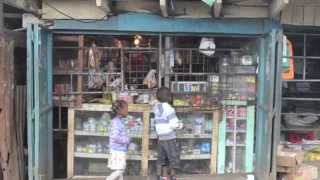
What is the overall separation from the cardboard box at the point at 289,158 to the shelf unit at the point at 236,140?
0.57 meters

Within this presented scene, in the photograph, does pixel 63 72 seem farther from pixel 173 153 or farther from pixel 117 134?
pixel 173 153

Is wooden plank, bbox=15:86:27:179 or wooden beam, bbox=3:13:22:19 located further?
wooden beam, bbox=3:13:22:19

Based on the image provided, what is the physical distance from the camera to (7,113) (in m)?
8.15

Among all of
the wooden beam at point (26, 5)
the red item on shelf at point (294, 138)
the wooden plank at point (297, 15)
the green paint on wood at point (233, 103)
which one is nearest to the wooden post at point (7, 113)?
the wooden beam at point (26, 5)

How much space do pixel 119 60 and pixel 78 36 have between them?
77 centimetres

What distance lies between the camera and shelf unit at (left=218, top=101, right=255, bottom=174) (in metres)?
9.37

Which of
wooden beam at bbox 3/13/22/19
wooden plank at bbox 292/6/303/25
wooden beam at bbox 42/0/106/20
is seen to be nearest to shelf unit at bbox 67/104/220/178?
wooden beam at bbox 42/0/106/20

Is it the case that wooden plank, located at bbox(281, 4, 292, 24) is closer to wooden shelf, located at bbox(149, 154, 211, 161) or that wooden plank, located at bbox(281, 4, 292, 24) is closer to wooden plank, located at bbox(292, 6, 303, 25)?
wooden plank, located at bbox(292, 6, 303, 25)

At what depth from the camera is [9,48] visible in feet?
26.8

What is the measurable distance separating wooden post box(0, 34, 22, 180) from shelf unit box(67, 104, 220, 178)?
1.03 m

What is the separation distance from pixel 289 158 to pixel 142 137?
2.37 meters

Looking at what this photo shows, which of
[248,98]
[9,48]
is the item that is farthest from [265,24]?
[9,48]

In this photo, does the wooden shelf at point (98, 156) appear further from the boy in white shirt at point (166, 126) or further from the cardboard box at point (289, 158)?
the cardboard box at point (289, 158)

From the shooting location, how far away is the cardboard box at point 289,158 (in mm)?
8891
